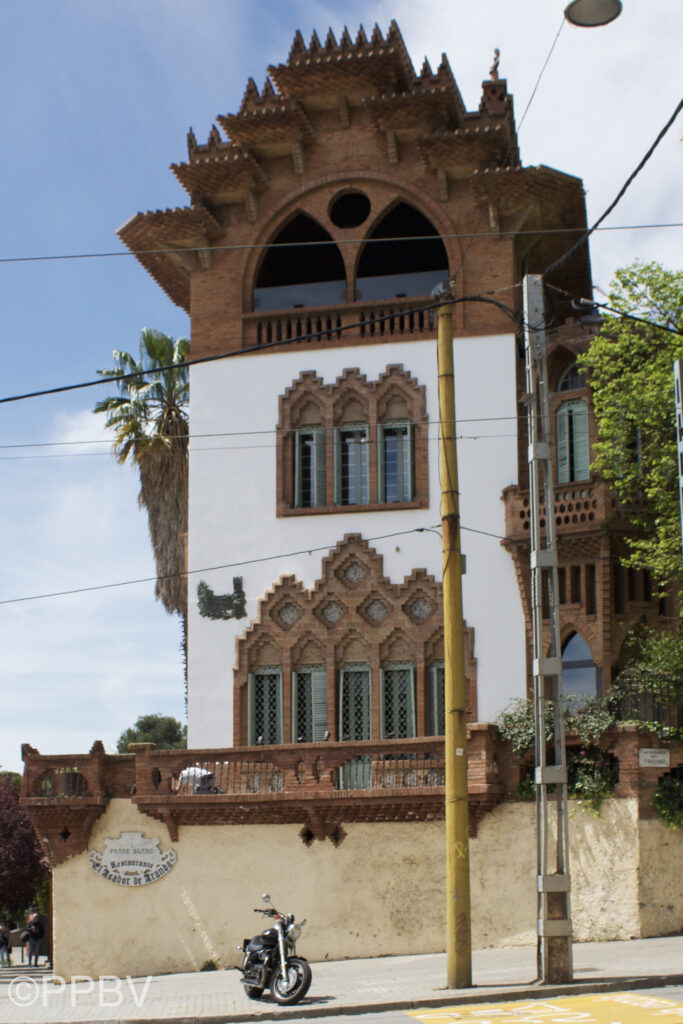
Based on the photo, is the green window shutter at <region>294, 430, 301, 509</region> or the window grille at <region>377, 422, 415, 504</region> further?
the green window shutter at <region>294, 430, 301, 509</region>

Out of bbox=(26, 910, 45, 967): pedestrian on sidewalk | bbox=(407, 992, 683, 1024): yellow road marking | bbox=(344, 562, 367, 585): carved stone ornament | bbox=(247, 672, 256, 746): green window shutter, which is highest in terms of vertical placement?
bbox=(344, 562, 367, 585): carved stone ornament

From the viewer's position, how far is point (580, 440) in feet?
85.6

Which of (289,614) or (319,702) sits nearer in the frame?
(319,702)

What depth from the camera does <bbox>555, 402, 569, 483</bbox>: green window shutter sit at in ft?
85.4

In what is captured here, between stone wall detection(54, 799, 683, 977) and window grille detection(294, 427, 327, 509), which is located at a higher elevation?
window grille detection(294, 427, 327, 509)

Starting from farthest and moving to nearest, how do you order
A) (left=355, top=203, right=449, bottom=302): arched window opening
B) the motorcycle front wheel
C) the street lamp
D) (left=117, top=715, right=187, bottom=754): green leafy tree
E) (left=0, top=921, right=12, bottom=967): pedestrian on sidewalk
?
(left=117, top=715, right=187, bottom=754): green leafy tree
(left=0, top=921, right=12, bottom=967): pedestrian on sidewalk
(left=355, top=203, right=449, bottom=302): arched window opening
the motorcycle front wheel
the street lamp

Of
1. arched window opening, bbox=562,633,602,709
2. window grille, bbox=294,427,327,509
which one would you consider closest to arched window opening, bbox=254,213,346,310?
window grille, bbox=294,427,327,509

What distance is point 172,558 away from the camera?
1326 inches

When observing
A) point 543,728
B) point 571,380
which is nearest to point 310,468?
point 571,380

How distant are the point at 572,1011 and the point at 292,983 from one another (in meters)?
4.05

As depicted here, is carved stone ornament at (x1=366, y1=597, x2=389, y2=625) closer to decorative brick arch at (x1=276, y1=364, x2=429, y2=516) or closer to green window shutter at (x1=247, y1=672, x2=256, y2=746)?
decorative brick arch at (x1=276, y1=364, x2=429, y2=516)

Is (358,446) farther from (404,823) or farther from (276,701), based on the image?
(404,823)

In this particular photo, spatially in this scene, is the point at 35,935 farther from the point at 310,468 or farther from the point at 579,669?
the point at 579,669

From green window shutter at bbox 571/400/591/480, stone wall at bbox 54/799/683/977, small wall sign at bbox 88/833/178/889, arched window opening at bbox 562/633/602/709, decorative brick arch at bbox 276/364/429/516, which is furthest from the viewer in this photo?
decorative brick arch at bbox 276/364/429/516
